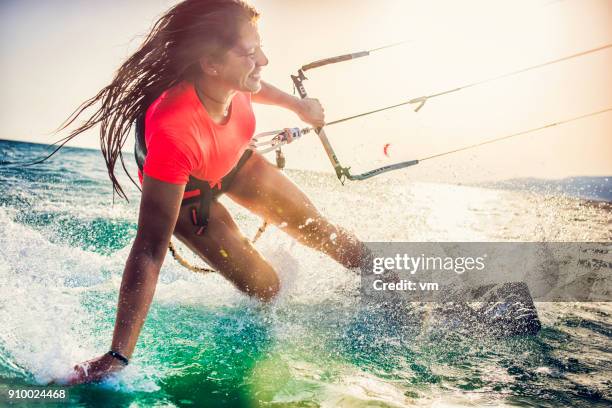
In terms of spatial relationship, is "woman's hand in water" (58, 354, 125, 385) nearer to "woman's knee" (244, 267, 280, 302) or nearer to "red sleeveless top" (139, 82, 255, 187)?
"red sleeveless top" (139, 82, 255, 187)

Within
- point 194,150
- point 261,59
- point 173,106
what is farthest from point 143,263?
point 261,59

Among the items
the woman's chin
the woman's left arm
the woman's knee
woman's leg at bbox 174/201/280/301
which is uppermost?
the woman's left arm

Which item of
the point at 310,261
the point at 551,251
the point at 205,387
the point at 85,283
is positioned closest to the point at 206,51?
the point at 205,387

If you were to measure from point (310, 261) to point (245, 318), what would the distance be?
1.08 metres

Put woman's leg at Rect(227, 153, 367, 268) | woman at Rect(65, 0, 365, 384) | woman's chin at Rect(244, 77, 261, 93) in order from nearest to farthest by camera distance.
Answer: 1. woman at Rect(65, 0, 365, 384)
2. woman's chin at Rect(244, 77, 261, 93)
3. woman's leg at Rect(227, 153, 367, 268)

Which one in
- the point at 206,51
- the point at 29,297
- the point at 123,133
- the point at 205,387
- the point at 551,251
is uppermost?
the point at 206,51

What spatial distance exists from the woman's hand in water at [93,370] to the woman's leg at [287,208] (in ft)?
4.60

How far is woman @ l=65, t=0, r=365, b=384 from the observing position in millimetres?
2043

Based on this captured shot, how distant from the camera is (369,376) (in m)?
2.39

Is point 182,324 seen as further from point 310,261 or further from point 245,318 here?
point 310,261

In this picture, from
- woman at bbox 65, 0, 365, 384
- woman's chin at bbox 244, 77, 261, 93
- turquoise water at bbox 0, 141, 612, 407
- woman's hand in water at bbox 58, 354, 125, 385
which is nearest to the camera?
woman's hand in water at bbox 58, 354, 125, 385

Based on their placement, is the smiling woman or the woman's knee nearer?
the smiling woman

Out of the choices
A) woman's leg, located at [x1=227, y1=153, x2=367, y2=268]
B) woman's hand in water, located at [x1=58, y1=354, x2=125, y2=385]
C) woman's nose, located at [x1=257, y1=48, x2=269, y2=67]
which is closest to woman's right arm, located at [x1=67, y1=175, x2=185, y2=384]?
woman's hand in water, located at [x1=58, y1=354, x2=125, y2=385]

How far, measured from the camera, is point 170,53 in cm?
232
